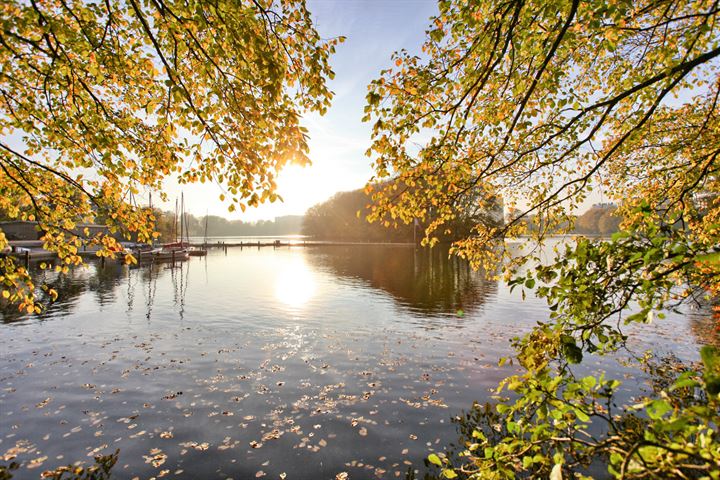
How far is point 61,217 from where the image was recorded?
7.47 m

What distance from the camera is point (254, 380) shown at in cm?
1109

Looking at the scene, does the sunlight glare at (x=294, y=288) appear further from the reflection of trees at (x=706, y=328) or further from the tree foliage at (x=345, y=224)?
the tree foliage at (x=345, y=224)

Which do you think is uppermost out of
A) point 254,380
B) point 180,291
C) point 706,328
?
point 706,328

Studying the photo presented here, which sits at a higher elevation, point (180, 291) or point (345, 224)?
point (345, 224)

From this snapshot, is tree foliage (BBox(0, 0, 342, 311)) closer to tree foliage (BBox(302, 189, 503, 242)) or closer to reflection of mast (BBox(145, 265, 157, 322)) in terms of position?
reflection of mast (BBox(145, 265, 157, 322))

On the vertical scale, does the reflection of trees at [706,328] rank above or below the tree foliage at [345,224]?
below

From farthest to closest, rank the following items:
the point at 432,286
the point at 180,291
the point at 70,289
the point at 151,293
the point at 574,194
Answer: the point at 432,286 < the point at 180,291 < the point at 70,289 < the point at 151,293 < the point at 574,194

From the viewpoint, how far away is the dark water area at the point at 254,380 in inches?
292

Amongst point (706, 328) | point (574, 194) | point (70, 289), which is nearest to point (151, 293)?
point (70, 289)

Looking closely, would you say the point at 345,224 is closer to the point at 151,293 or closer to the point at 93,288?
the point at 93,288

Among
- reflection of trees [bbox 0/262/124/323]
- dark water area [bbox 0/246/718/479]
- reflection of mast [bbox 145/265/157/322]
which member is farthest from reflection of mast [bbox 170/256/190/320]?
reflection of trees [bbox 0/262/124/323]

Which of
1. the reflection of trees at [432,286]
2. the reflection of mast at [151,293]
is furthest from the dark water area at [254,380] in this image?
the reflection of trees at [432,286]

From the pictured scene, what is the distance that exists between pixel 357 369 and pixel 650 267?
10.4 m

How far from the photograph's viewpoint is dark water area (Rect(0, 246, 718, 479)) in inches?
292
